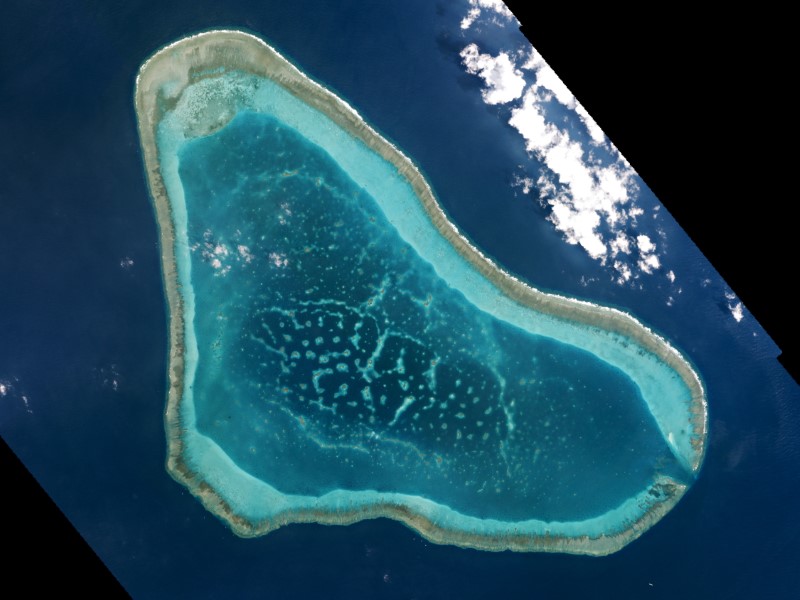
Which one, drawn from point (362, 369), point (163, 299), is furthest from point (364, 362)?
point (163, 299)

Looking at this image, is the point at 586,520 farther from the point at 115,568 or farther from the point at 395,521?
the point at 115,568

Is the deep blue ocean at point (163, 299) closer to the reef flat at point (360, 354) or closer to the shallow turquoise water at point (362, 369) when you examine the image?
the reef flat at point (360, 354)

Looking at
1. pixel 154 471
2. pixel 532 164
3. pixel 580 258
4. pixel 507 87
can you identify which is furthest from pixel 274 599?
pixel 507 87

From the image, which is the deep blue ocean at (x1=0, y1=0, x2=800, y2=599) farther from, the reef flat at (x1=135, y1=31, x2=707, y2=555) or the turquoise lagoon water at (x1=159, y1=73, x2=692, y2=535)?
the turquoise lagoon water at (x1=159, y1=73, x2=692, y2=535)

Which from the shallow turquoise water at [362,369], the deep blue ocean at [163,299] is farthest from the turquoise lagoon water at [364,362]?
the deep blue ocean at [163,299]

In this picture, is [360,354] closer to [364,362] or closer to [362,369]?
[364,362]

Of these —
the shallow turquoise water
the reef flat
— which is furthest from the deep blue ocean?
the shallow turquoise water
